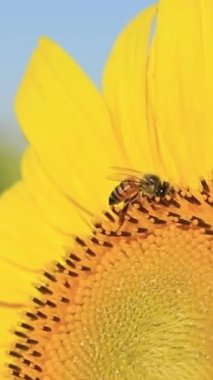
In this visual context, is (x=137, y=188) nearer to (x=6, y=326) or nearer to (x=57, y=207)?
(x=57, y=207)

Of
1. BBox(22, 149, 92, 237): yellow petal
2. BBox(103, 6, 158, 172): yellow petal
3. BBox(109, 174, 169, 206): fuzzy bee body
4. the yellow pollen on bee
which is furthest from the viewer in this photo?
BBox(22, 149, 92, 237): yellow petal

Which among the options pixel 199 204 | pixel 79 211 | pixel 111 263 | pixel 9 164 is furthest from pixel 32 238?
pixel 9 164

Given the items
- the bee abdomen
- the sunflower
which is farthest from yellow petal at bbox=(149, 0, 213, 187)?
the bee abdomen

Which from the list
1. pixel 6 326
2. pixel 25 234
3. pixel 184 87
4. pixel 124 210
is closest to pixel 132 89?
pixel 184 87

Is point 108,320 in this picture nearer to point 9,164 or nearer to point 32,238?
point 32,238

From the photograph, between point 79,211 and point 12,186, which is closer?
point 79,211

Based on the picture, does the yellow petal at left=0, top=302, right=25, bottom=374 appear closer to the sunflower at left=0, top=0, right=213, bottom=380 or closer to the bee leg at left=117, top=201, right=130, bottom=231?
the sunflower at left=0, top=0, right=213, bottom=380
